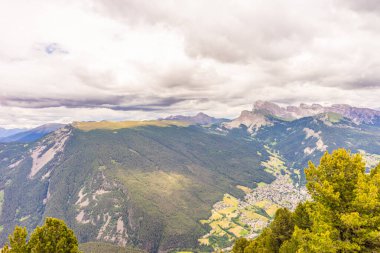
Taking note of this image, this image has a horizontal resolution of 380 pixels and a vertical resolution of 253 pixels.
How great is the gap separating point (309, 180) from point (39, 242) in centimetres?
3204

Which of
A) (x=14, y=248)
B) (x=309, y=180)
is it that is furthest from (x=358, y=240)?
(x=14, y=248)

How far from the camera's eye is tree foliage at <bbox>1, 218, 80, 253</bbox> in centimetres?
3111

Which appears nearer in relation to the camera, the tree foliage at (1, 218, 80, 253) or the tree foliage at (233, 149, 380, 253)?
the tree foliage at (233, 149, 380, 253)

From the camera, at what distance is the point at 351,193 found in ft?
88.9

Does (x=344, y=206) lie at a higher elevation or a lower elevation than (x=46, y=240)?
higher

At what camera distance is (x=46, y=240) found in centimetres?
3331

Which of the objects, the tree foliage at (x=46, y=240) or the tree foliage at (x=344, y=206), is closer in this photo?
the tree foliage at (x=344, y=206)

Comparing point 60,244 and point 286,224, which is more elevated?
point 60,244

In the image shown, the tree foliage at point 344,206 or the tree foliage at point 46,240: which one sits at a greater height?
the tree foliage at point 344,206

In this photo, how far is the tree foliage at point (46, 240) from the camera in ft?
102

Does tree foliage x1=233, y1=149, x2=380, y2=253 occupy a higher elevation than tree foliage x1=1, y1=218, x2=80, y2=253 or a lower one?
higher

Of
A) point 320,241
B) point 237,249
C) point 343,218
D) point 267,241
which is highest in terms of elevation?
point 343,218

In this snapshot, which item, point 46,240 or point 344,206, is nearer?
point 344,206

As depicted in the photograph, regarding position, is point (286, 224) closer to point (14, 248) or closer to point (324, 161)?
point (324, 161)
